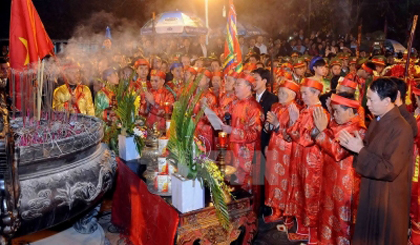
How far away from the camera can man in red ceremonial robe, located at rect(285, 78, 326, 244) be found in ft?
12.4

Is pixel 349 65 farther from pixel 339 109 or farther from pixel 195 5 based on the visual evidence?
pixel 195 5

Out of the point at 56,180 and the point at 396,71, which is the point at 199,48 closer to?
the point at 396,71

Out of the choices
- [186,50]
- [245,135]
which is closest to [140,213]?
[245,135]

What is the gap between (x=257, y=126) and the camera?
4285 millimetres

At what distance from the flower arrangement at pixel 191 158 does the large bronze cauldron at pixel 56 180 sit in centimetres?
56

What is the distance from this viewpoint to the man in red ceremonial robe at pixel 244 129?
14.0 ft

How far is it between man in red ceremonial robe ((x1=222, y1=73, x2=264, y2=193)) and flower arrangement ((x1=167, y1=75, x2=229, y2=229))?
5.22 feet

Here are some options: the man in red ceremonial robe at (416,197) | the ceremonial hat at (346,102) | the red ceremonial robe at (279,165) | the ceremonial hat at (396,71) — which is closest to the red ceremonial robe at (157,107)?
the red ceremonial robe at (279,165)

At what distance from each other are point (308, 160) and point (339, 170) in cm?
46

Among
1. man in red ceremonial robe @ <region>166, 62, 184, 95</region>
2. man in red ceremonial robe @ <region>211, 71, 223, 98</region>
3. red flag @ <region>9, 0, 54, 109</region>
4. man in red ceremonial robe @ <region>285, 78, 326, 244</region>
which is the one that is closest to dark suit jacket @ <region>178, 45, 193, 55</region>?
man in red ceremonial robe @ <region>166, 62, 184, 95</region>

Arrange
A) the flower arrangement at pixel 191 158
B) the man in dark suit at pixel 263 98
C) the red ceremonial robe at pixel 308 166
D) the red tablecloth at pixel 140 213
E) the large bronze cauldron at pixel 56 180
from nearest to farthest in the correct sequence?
1. the large bronze cauldron at pixel 56 180
2. the flower arrangement at pixel 191 158
3. the red tablecloth at pixel 140 213
4. the red ceremonial robe at pixel 308 166
5. the man in dark suit at pixel 263 98

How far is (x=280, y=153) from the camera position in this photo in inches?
167

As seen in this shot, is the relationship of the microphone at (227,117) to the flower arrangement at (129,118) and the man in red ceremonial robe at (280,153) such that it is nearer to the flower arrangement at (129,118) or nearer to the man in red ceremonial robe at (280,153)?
the man in red ceremonial robe at (280,153)

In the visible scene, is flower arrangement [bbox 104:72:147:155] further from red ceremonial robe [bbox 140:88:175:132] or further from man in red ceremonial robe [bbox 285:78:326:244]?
man in red ceremonial robe [bbox 285:78:326:244]
